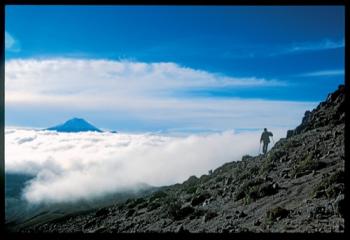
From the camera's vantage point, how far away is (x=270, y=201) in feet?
49.2

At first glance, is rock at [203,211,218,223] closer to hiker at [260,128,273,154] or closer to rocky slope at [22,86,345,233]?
rocky slope at [22,86,345,233]

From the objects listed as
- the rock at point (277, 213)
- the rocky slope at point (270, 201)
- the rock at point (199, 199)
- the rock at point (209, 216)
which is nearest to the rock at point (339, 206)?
the rocky slope at point (270, 201)

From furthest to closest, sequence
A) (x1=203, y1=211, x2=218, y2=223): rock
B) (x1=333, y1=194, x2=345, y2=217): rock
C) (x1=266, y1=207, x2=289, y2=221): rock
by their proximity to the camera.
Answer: (x1=203, y1=211, x2=218, y2=223): rock < (x1=266, y1=207, x2=289, y2=221): rock < (x1=333, y1=194, x2=345, y2=217): rock

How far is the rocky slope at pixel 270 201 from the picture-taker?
12.0 meters

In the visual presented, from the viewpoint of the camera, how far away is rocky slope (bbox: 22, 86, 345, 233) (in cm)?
1204

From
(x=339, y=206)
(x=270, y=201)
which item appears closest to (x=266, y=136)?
(x=270, y=201)

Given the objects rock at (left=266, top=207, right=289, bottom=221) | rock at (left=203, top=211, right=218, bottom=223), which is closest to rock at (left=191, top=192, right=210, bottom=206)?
rock at (left=203, top=211, right=218, bottom=223)

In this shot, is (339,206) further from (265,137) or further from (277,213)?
(265,137)

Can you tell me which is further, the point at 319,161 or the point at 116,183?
the point at 116,183
